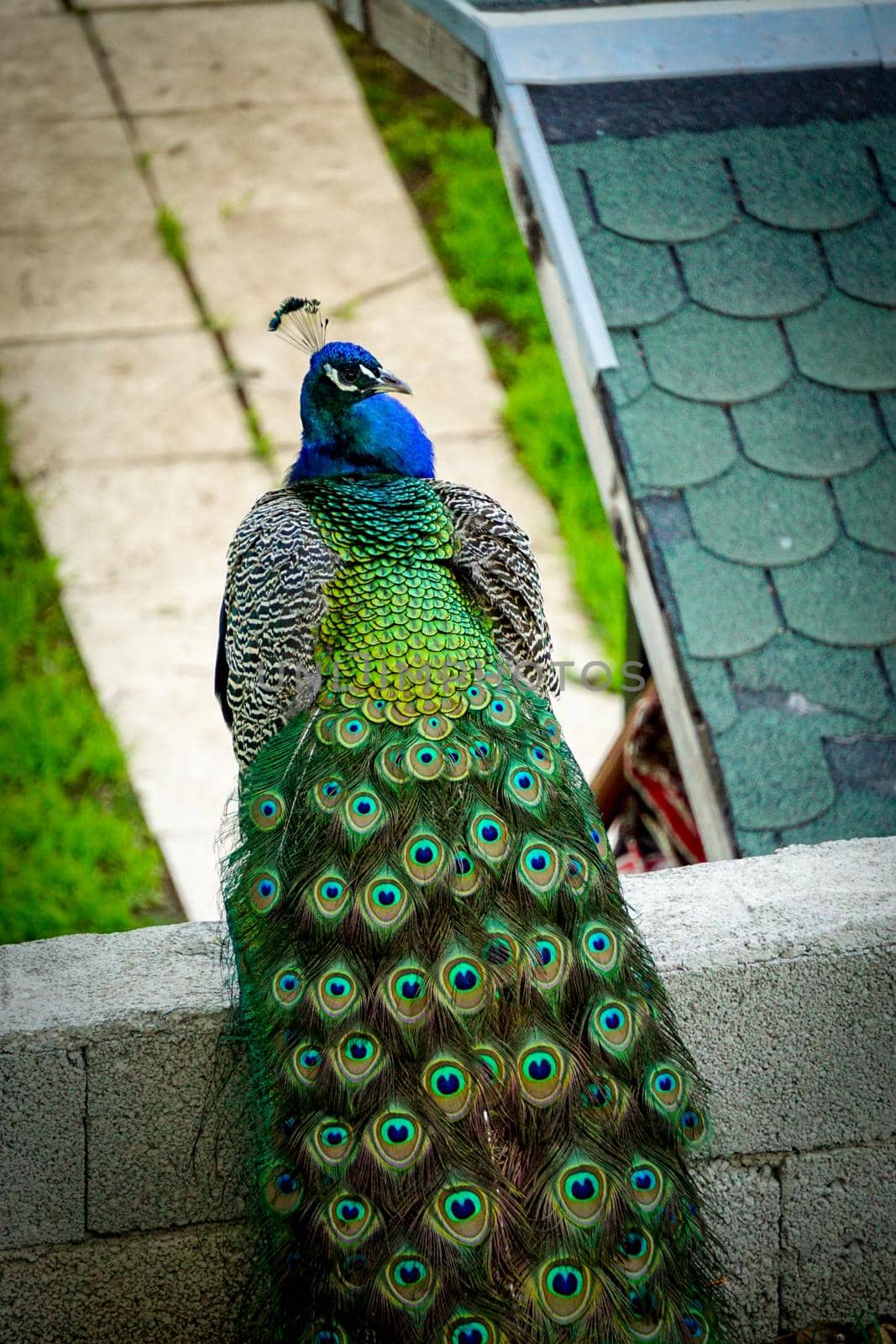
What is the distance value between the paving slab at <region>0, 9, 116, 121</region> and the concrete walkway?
0.01 meters

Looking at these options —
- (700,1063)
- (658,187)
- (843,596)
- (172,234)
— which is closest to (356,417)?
(658,187)

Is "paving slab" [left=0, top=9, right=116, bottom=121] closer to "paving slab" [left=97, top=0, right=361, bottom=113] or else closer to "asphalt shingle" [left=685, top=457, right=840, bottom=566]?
"paving slab" [left=97, top=0, right=361, bottom=113]

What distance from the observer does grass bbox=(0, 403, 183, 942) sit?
4312 mm

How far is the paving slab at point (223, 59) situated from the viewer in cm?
748

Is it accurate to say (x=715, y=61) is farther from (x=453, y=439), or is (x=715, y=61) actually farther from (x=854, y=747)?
(x=453, y=439)

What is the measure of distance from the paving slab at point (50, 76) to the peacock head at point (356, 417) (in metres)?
5.07

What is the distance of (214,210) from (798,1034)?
5.47 meters

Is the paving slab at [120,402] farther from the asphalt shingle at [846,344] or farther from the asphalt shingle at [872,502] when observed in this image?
the asphalt shingle at [872,502]

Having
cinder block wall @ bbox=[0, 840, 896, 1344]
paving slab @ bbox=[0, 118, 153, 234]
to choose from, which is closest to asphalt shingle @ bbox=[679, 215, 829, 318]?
cinder block wall @ bbox=[0, 840, 896, 1344]

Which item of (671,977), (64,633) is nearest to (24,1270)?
(671,977)

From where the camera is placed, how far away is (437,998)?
2.08 metres

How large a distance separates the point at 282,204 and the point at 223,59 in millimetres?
1114

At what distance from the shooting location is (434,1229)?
1963mm

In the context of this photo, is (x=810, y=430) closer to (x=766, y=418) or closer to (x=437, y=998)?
(x=766, y=418)
